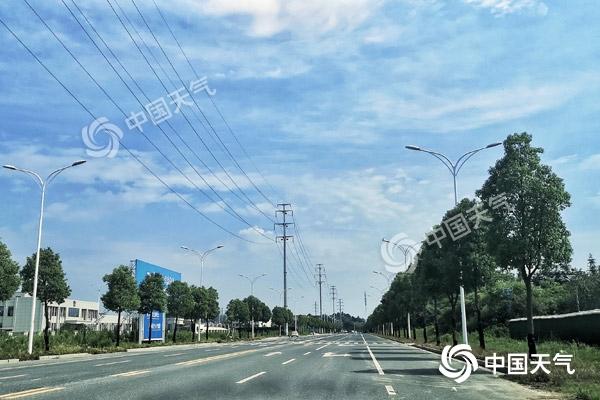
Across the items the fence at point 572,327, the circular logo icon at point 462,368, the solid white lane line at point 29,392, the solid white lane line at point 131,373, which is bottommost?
the circular logo icon at point 462,368

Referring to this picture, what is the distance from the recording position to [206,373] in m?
16.4

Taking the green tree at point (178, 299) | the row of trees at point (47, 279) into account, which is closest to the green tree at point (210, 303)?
the green tree at point (178, 299)

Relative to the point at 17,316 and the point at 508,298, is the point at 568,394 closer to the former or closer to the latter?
the point at 508,298

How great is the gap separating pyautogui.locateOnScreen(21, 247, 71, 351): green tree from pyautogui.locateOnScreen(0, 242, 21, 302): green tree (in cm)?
341

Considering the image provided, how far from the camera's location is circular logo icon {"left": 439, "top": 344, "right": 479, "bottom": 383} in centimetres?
1591

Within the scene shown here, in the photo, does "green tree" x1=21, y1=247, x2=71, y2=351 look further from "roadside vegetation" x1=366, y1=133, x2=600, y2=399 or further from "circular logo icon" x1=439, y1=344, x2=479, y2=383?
"circular logo icon" x1=439, y1=344, x2=479, y2=383

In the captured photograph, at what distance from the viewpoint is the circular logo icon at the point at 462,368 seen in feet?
52.2

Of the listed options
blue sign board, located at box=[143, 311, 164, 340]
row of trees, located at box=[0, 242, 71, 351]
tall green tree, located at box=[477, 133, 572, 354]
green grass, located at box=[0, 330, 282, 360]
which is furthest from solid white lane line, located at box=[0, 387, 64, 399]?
blue sign board, located at box=[143, 311, 164, 340]

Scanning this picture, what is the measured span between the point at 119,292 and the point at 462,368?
26.6 m

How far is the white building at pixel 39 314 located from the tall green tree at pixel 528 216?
58.0 metres

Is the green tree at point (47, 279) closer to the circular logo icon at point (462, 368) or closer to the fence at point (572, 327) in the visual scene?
the circular logo icon at point (462, 368)

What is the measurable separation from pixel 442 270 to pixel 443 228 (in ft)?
8.39

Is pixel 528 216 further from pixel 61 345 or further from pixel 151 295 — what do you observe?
pixel 151 295

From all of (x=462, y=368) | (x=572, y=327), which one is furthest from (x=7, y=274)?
(x=572, y=327)
